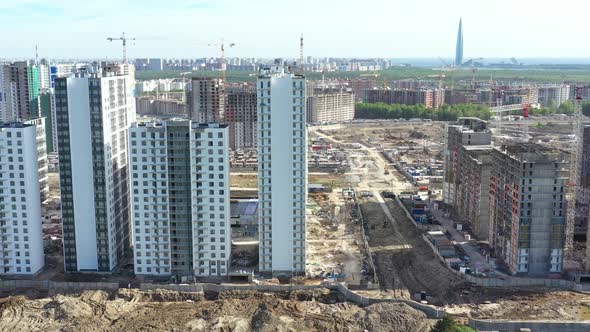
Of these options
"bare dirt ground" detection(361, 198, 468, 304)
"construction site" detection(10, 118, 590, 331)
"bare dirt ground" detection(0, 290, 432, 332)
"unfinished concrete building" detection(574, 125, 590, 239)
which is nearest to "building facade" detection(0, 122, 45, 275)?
"construction site" detection(10, 118, 590, 331)

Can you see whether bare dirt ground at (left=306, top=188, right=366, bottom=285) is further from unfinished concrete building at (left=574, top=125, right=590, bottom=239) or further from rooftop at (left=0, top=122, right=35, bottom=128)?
rooftop at (left=0, top=122, right=35, bottom=128)

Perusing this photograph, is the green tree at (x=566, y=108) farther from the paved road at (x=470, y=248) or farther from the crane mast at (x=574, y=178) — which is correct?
the paved road at (x=470, y=248)

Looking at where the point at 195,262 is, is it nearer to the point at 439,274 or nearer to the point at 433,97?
the point at 439,274

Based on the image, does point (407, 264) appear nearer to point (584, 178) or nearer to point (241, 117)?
point (584, 178)

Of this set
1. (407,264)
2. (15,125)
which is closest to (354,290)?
(407,264)

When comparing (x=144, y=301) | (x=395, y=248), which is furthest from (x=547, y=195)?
(x=144, y=301)
